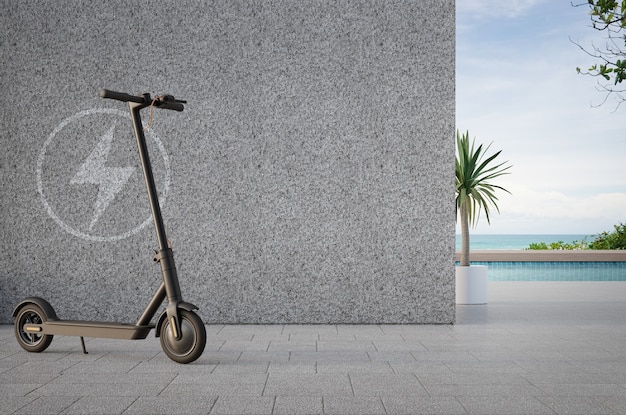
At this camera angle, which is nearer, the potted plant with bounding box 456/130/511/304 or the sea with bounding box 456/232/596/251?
Answer: the potted plant with bounding box 456/130/511/304

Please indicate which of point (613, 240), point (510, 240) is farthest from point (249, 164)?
point (510, 240)

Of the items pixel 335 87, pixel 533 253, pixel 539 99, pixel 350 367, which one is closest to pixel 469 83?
pixel 539 99

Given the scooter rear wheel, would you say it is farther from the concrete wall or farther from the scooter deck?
the concrete wall

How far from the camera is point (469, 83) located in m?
26.6

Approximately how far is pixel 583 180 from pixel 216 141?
25.3 m

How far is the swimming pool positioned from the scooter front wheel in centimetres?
926

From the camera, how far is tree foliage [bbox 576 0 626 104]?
398 centimetres

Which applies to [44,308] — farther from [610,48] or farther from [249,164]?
[610,48]

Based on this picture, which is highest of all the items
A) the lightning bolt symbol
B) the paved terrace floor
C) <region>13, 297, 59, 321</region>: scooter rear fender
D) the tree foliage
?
the tree foliage

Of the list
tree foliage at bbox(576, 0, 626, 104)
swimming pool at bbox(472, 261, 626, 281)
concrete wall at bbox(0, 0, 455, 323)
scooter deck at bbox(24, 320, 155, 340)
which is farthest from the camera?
swimming pool at bbox(472, 261, 626, 281)

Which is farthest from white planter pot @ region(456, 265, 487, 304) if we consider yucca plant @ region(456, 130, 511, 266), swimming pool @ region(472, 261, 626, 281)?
swimming pool @ region(472, 261, 626, 281)

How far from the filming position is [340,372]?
3.02 metres

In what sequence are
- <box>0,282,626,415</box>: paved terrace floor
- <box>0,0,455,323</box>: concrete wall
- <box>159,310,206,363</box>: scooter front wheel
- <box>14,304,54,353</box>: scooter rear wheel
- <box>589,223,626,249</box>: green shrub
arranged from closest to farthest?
<box>0,282,626,415</box>: paved terrace floor < <box>159,310,206,363</box>: scooter front wheel < <box>14,304,54,353</box>: scooter rear wheel < <box>0,0,455,323</box>: concrete wall < <box>589,223,626,249</box>: green shrub

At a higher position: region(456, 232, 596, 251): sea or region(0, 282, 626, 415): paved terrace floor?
region(456, 232, 596, 251): sea
